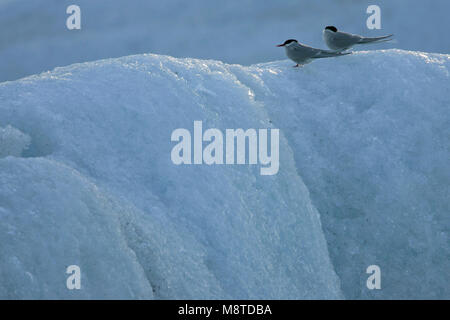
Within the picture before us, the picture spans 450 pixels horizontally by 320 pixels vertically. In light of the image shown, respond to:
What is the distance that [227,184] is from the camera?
4.54 m

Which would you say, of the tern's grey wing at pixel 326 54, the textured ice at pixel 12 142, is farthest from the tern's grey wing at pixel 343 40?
the textured ice at pixel 12 142

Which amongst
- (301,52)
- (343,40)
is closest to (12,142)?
(301,52)

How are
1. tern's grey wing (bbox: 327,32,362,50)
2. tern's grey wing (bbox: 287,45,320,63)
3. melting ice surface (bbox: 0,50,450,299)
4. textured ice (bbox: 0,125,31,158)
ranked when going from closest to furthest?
melting ice surface (bbox: 0,50,450,299), textured ice (bbox: 0,125,31,158), tern's grey wing (bbox: 287,45,320,63), tern's grey wing (bbox: 327,32,362,50)

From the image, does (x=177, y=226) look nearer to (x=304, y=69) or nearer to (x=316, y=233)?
(x=316, y=233)

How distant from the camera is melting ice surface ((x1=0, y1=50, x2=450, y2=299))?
3488 millimetres

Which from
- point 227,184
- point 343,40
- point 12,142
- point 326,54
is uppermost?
point 343,40

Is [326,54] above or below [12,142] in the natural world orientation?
above

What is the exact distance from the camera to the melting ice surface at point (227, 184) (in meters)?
3.49

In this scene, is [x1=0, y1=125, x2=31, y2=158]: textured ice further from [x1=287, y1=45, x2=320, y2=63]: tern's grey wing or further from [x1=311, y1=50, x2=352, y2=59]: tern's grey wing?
[x1=311, y1=50, x2=352, y2=59]: tern's grey wing

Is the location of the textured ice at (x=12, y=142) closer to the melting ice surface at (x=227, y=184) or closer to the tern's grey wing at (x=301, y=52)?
the melting ice surface at (x=227, y=184)

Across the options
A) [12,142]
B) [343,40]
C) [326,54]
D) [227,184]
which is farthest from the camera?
[343,40]

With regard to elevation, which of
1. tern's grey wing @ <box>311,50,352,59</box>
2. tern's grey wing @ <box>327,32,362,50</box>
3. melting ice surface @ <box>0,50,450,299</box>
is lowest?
melting ice surface @ <box>0,50,450,299</box>

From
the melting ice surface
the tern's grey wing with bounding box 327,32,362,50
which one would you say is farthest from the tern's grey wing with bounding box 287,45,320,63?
the tern's grey wing with bounding box 327,32,362,50

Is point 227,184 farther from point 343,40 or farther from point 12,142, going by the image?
point 343,40
